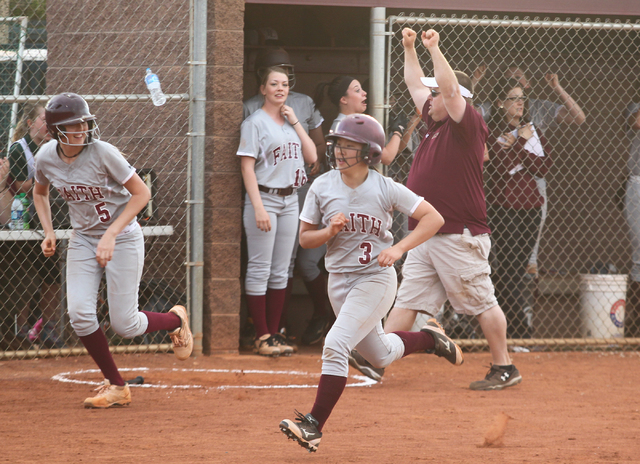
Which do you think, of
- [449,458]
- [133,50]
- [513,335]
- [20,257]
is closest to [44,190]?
[20,257]

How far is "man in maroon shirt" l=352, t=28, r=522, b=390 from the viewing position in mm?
4523

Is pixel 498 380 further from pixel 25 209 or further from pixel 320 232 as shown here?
pixel 25 209

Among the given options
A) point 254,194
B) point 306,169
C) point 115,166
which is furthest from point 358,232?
point 306,169

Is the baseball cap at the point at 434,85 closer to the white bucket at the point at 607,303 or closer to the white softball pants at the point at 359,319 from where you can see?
the white softball pants at the point at 359,319

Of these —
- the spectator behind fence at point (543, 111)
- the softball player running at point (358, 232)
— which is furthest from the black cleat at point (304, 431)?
the spectator behind fence at point (543, 111)

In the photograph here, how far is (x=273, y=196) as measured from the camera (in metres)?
5.75

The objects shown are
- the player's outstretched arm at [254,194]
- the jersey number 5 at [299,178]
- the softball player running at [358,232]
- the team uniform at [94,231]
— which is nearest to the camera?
the softball player running at [358,232]

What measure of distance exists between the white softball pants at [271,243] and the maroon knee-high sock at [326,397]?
8.34 feet

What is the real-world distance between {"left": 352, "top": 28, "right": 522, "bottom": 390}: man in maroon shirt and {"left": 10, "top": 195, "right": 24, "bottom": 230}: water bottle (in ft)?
9.41

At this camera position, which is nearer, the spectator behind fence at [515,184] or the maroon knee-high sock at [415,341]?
the maroon knee-high sock at [415,341]

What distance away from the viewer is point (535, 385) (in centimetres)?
500

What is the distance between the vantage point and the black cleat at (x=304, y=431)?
10.00 ft

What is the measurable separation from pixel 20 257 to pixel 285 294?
2.15 m

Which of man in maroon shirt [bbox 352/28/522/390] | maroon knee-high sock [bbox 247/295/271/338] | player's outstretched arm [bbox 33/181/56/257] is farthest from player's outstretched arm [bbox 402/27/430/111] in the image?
player's outstretched arm [bbox 33/181/56/257]
